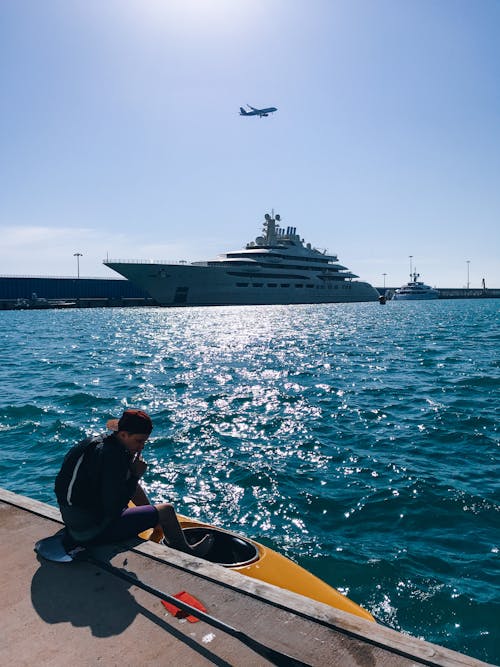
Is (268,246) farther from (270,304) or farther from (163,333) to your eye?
(163,333)

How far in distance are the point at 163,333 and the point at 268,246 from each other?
4874cm

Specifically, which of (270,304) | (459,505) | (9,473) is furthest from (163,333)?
(270,304)

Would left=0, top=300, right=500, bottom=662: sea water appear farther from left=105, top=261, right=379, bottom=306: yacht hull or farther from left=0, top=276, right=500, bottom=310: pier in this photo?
left=0, top=276, right=500, bottom=310: pier

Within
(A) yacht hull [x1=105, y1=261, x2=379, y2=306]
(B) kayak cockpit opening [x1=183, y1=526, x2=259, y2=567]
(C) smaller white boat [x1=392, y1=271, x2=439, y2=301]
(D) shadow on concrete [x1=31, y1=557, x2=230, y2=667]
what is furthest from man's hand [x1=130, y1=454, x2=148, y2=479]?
(C) smaller white boat [x1=392, y1=271, x2=439, y2=301]

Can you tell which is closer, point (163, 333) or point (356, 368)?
point (356, 368)

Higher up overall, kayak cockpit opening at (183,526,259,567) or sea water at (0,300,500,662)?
kayak cockpit opening at (183,526,259,567)

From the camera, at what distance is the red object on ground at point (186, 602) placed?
2.97 metres

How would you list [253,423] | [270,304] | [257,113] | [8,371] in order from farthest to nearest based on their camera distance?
[270,304], [257,113], [8,371], [253,423]

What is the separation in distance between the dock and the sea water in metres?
2.35

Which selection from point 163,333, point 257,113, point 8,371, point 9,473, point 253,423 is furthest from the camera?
point 257,113

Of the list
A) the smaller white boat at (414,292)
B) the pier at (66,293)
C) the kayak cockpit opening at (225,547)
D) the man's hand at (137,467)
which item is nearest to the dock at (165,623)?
the man's hand at (137,467)

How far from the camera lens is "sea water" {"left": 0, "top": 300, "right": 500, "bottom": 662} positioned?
18.2ft

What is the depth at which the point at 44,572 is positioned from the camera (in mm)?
3494

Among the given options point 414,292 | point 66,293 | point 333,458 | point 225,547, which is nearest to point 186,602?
point 225,547
